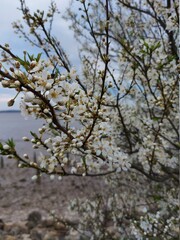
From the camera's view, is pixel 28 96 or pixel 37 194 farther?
pixel 37 194

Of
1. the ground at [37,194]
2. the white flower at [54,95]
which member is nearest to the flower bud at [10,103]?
the white flower at [54,95]

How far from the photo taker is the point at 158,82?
3.88 metres

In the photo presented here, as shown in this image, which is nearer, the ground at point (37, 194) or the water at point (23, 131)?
the water at point (23, 131)

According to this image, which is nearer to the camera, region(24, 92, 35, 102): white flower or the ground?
region(24, 92, 35, 102): white flower

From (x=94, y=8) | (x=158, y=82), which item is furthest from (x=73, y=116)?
(x=94, y=8)

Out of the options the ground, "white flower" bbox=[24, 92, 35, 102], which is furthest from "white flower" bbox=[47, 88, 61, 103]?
the ground

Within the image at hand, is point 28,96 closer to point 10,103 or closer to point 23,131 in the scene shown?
point 10,103

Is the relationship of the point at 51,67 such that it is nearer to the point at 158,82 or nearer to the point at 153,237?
the point at 158,82

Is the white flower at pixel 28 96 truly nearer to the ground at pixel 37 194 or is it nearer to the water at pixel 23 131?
the water at pixel 23 131

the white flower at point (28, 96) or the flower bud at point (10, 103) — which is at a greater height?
the white flower at point (28, 96)

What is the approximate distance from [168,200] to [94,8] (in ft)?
12.6

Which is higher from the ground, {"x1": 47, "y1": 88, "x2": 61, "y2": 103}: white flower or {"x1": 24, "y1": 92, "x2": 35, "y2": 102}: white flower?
{"x1": 47, "y1": 88, "x2": 61, "y2": 103}: white flower

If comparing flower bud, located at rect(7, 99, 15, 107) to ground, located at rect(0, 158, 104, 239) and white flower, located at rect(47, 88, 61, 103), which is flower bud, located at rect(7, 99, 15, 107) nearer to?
white flower, located at rect(47, 88, 61, 103)

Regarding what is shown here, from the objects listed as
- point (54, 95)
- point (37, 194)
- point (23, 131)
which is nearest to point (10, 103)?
point (54, 95)
